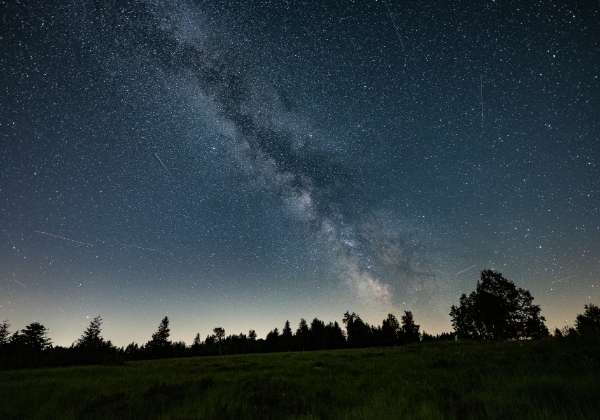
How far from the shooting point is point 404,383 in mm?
9656

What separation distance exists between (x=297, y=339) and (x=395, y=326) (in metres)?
35.5

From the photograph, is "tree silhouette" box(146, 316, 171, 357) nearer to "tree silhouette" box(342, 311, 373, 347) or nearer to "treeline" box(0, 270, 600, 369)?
"treeline" box(0, 270, 600, 369)

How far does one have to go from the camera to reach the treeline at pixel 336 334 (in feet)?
140

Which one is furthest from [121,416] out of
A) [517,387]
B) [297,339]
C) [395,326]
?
[395,326]

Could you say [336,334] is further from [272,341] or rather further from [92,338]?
[92,338]

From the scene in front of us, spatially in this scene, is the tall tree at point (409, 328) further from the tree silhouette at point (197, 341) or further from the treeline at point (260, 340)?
the tree silhouette at point (197, 341)

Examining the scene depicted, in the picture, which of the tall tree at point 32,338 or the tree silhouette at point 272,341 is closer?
the tall tree at point 32,338

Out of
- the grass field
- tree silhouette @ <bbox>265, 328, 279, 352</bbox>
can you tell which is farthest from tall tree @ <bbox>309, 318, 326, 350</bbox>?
the grass field

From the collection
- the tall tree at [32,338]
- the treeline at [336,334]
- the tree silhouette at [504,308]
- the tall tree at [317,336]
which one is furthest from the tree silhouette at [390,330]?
the tall tree at [32,338]

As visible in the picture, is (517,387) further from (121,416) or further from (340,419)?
(121,416)

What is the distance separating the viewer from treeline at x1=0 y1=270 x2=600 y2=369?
42562 mm

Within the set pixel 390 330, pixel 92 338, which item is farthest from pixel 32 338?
pixel 390 330

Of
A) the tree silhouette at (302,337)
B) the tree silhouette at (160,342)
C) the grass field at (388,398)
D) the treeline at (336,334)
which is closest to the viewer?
the grass field at (388,398)

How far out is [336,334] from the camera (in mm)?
99688
